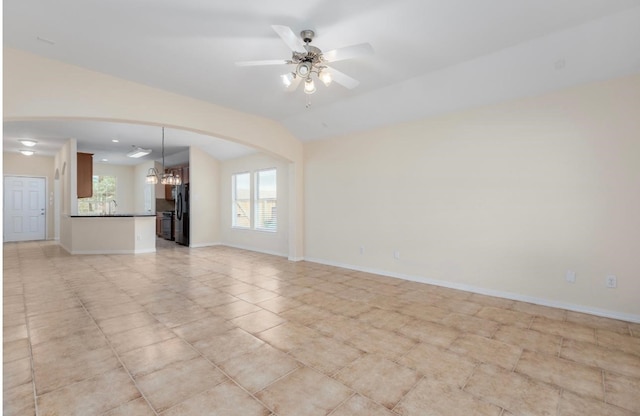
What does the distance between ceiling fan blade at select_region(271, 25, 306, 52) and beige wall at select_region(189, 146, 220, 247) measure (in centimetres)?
649

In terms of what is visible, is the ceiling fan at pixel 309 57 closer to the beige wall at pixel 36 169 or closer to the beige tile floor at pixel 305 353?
the beige tile floor at pixel 305 353

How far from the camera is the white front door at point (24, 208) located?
9430 millimetres

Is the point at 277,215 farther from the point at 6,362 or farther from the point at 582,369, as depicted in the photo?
the point at 582,369

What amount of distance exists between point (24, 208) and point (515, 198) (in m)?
12.3

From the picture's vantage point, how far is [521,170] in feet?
13.4

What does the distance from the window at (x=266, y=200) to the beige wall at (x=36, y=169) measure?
6885 millimetres

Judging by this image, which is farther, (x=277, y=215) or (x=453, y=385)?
(x=277, y=215)

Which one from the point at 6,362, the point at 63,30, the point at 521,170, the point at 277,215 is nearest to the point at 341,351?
the point at 6,362

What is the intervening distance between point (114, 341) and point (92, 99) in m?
2.87

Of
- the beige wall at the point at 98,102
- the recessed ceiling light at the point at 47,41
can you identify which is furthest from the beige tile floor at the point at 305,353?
the recessed ceiling light at the point at 47,41

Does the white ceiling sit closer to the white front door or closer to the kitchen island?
the kitchen island

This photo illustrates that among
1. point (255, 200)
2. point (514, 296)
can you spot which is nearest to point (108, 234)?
point (255, 200)

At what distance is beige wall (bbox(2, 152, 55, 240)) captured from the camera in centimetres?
945

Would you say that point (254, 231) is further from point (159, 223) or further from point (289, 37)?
point (289, 37)
